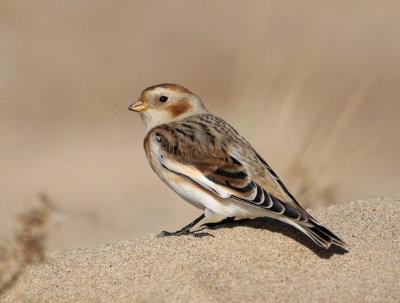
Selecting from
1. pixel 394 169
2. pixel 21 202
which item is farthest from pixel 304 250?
pixel 394 169

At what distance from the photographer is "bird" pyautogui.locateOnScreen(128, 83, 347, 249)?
373cm

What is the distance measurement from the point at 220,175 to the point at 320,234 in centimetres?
70

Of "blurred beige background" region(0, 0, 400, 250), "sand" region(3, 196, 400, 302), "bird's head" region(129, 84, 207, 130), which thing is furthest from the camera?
"blurred beige background" region(0, 0, 400, 250)

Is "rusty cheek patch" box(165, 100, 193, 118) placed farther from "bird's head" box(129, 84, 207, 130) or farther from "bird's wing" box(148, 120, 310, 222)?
"bird's wing" box(148, 120, 310, 222)

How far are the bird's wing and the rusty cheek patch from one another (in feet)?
1.16

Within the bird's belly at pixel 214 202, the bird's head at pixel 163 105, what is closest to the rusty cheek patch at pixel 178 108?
the bird's head at pixel 163 105

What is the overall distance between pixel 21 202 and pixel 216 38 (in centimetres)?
592

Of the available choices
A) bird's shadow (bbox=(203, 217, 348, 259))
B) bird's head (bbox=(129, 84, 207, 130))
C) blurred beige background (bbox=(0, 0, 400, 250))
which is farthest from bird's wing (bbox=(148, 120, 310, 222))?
blurred beige background (bbox=(0, 0, 400, 250))

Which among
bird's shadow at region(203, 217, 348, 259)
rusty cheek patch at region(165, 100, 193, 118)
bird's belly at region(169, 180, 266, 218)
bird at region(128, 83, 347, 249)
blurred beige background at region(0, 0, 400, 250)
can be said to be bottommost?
blurred beige background at region(0, 0, 400, 250)

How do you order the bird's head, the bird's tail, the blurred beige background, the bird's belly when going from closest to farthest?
the bird's tail
the bird's belly
the bird's head
the blurred beige background

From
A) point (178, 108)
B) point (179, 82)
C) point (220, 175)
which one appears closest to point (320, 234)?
point (220, 175)

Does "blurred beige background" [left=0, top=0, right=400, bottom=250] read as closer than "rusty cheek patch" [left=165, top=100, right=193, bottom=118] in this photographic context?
No

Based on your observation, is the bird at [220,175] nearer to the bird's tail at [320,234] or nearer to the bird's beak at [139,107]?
the bird's tail at [320,234]

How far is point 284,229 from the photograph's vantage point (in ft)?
13.4
